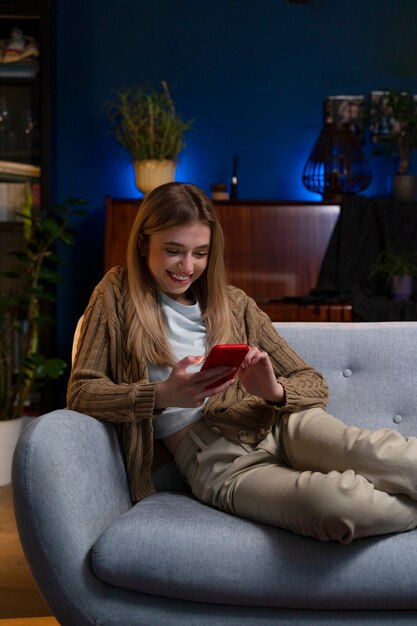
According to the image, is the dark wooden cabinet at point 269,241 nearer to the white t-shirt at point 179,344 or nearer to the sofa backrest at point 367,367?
the sofa backrest at point 367,367

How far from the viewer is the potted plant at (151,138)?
4.86 metres

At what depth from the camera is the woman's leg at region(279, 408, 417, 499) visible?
77.6 inches

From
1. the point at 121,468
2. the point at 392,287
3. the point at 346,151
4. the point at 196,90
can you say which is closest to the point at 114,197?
the point at 196,90

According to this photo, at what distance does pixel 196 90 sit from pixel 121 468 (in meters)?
3.37

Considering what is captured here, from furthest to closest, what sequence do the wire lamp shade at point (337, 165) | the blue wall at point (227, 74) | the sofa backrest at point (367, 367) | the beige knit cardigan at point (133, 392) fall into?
the blue wall at point (227, 74) → the wire lamp shade at point (337, 165) → the sofa backrest at point (367, 367) → the beige knit cardigan at point (133, 392)

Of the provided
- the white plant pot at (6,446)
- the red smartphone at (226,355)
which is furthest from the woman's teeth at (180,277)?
the white plant pot at (6,446)

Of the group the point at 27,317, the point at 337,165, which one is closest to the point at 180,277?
the point at 337,165

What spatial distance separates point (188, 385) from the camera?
208 cm

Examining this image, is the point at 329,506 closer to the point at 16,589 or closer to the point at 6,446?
the point at 16,589

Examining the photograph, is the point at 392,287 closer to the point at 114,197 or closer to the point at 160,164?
the point at 160,164

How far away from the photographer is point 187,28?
5176 mm

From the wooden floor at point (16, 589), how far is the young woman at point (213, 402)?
612mm

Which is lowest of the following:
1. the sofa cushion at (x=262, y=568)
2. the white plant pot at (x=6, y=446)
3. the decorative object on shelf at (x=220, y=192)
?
the white plant pot at (x=6, y=446)

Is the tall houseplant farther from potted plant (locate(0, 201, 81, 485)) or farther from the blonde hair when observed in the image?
the blonde hair
